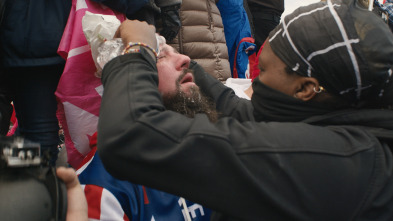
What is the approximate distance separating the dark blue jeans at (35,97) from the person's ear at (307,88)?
950 millimetres

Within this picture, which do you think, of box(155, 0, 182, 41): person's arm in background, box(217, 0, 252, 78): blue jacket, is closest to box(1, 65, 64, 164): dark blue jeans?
box(155, 0, 182, 41): person's arm in background

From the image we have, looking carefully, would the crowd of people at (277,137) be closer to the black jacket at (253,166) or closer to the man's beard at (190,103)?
the black jacket at (253,166)

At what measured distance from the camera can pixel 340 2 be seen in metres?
0.81

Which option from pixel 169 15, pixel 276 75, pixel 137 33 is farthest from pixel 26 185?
pixel 169 15

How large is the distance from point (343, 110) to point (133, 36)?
633 mm

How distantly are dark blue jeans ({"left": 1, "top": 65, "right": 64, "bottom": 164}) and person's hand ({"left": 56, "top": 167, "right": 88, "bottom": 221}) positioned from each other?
1.77 ft

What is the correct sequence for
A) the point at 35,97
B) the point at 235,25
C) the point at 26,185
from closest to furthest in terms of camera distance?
the point at 26,185
the point at 35,97
the point at 235,25

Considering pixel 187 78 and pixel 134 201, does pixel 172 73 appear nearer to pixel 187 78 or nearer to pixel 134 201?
pixel 187 78

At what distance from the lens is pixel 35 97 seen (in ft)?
4.07

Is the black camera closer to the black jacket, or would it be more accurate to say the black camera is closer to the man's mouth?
the black jacket

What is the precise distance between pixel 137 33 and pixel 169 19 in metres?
0.59

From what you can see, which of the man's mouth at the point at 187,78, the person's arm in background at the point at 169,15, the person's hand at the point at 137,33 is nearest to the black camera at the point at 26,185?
the person's hand at the point at 137,33

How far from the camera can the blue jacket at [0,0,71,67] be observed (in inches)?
44.2

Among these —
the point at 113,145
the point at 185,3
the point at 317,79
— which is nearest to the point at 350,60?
the point at 317,79
